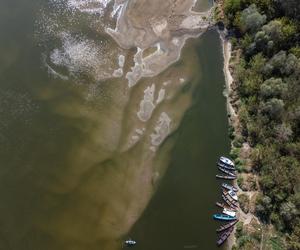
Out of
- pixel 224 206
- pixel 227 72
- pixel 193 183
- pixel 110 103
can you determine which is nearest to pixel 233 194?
pixel 224 206

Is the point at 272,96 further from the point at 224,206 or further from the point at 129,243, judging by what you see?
the point at 129,243

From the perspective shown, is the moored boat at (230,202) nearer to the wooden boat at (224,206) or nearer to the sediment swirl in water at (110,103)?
the wooden boat at (224,206)

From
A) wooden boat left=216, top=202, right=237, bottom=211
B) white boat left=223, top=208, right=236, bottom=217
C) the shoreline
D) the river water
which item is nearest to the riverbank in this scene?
the shoreline

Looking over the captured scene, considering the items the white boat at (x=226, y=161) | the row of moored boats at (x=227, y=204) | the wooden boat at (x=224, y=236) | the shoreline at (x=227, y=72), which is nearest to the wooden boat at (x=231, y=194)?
the row of moored boats at (x=227, y=204)

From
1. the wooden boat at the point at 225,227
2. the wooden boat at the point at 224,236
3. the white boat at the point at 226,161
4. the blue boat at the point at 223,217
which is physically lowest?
the wooden boat at the point at 224,236

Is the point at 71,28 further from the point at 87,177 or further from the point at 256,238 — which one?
the point at 256,238

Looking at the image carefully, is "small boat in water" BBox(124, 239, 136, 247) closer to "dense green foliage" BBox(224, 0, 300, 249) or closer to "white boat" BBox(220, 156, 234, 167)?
"white boat" BBox(220, 156, 234, 167)
